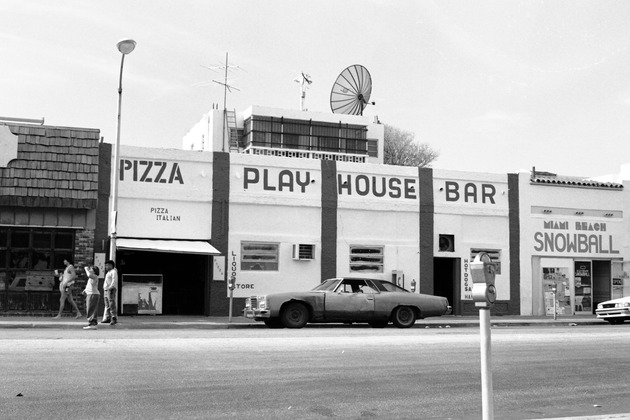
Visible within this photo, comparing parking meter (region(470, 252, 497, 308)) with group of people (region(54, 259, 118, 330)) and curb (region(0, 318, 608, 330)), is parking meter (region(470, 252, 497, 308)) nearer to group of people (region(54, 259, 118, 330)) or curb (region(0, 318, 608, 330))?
group of people (region(54, 259, 118, 330))

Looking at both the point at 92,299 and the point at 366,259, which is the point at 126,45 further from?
the point at 366,259

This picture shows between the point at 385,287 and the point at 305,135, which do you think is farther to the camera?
the point at 305,135

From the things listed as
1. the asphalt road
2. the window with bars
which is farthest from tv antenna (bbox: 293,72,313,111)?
the asphalt road

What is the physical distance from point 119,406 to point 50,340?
5.24 m

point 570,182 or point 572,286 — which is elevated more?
point 570,182

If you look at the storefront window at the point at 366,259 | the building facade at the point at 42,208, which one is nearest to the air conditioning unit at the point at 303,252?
the storefront window at the point at 366,259

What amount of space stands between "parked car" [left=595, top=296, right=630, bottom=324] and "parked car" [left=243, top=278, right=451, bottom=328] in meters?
7.17

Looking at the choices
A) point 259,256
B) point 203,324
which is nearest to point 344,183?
point 259,256

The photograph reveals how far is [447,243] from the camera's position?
95.0ft

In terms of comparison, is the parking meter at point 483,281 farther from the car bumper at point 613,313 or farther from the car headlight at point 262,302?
the car bumper at point 613,313

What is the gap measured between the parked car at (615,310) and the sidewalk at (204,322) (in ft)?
2.23

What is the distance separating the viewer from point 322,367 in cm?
1152

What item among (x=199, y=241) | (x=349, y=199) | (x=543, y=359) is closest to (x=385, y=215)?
(x=349, y=199)

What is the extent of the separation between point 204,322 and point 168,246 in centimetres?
317
